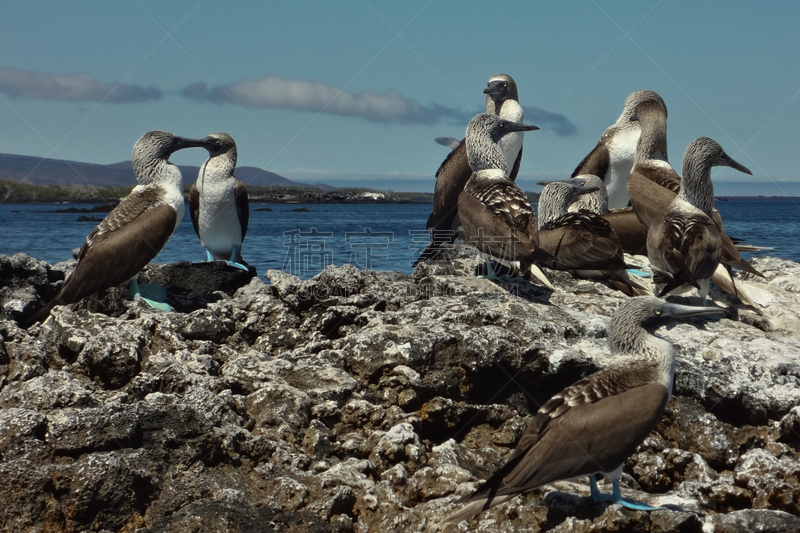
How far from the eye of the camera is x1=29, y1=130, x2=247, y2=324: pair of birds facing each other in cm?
627

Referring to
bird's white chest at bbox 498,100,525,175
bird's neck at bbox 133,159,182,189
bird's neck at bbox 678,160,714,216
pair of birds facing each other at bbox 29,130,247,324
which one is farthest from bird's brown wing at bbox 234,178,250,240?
bird's neck at bbox 678,160,714,216

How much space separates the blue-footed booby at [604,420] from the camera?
3.41 meters

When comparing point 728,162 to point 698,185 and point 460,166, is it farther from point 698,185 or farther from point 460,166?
point 460,166

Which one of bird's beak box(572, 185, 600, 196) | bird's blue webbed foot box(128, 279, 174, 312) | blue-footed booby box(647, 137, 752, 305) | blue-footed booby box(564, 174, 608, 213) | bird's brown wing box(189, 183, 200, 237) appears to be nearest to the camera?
blue-footed booby box(647, 137, 752, 305)

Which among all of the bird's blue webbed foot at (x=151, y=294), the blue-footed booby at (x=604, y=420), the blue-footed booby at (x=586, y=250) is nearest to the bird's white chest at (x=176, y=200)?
the bird's blue webbed foot at (x=151, y=294)

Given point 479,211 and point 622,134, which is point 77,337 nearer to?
point 479,211

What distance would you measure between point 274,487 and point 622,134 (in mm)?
7009

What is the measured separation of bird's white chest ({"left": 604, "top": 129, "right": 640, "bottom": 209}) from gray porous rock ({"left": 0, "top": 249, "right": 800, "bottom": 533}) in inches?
121

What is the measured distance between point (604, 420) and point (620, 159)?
6.10m

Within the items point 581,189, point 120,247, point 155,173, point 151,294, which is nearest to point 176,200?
point 155,173

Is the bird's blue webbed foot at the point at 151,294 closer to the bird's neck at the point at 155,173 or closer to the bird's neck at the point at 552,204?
the bird's neck at the point at 155,173

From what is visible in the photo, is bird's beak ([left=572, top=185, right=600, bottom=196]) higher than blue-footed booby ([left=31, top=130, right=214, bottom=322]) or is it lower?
higher

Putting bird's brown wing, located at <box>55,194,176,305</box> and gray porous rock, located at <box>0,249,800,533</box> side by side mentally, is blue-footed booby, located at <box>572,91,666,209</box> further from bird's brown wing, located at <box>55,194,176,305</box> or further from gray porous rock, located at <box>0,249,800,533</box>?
bird's brown wing, located at <box>55,194,176,305</box>

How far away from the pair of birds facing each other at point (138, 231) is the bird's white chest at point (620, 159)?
4.95 metres
